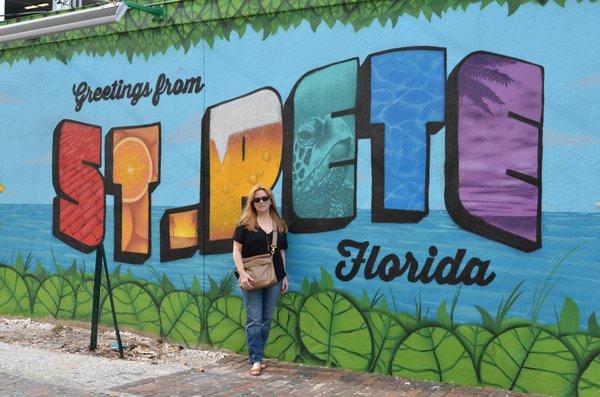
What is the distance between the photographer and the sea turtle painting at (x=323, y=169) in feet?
20.1

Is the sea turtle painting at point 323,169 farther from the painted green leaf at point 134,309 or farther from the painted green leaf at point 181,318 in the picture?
the painted green leaf at point 134,309

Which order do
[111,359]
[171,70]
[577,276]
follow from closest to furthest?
[577,276] < [111,359] < [171,70]

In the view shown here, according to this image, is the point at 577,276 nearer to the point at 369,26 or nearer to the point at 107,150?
the point at 369,26

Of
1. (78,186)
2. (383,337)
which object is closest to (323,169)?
(383,337)

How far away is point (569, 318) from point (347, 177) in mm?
2216

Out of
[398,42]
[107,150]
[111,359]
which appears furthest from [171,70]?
[111,359]

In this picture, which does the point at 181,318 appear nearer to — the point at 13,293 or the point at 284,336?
the point at 284,336

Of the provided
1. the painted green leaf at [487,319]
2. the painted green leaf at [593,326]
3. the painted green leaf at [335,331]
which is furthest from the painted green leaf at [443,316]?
the painted green leaf at [593,326]

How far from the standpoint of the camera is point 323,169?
20.5ft

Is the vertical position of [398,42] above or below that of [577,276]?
above

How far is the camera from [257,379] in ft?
19.2

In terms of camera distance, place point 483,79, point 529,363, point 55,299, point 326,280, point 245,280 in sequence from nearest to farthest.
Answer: point 529,363 < point 483,79 < point 245,280 < point 326,280 < point 55,299

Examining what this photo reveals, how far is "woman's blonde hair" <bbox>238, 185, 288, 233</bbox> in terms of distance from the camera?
6113 mm

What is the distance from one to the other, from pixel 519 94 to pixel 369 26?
1.50m
